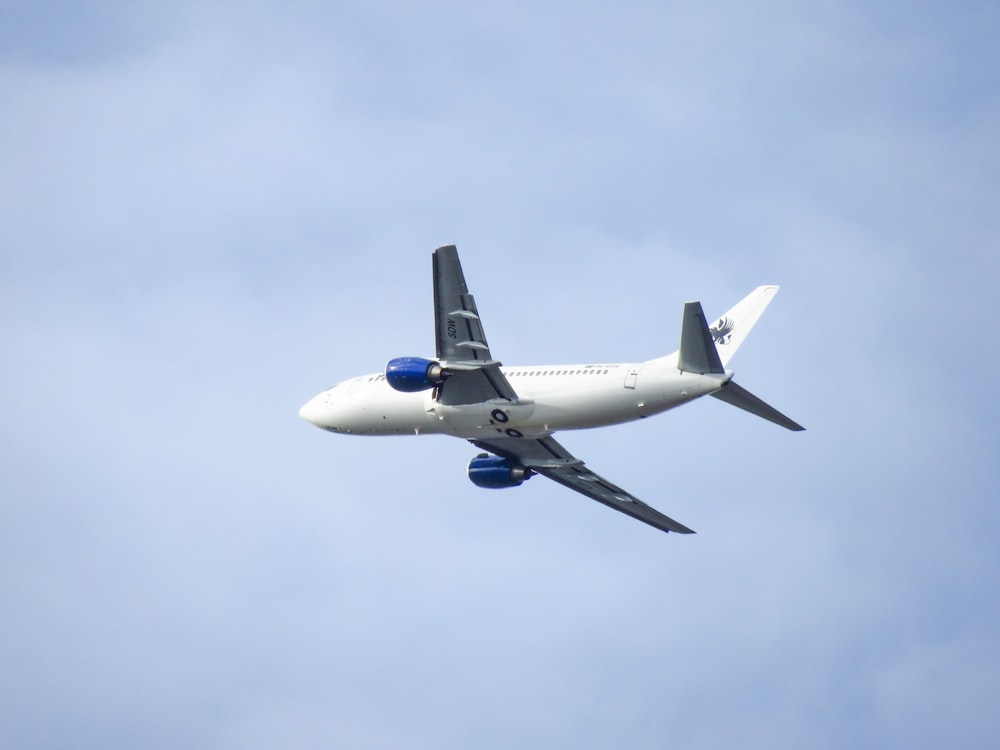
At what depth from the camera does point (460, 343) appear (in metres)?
45.9

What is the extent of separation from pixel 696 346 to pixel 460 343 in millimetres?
7600

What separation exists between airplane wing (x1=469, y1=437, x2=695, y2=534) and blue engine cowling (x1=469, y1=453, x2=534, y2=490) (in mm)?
305

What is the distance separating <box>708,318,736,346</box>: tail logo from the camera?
47594 mm

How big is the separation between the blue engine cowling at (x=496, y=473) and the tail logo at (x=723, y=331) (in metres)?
10.1

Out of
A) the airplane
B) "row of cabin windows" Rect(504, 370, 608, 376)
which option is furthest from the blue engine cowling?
"row of cabin windows" Rect(504, 370, 608, 376)

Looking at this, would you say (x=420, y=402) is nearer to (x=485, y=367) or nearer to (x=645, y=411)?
(x=485, y=367)

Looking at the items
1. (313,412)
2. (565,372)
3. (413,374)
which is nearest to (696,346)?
(565,372)

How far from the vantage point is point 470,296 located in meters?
44.4

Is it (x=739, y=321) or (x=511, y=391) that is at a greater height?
(x=739, y=321)

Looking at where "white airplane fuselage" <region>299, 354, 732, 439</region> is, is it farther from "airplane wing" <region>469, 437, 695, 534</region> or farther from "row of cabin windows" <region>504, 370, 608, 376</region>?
"airplane wing" <region>469, 437, 695, 534</region>

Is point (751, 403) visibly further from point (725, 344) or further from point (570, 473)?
point (570, 473)

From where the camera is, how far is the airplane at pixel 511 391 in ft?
145

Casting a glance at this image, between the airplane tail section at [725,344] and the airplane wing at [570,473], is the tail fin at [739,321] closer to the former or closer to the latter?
the airplane tail section at [725,344]

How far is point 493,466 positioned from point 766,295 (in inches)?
498
